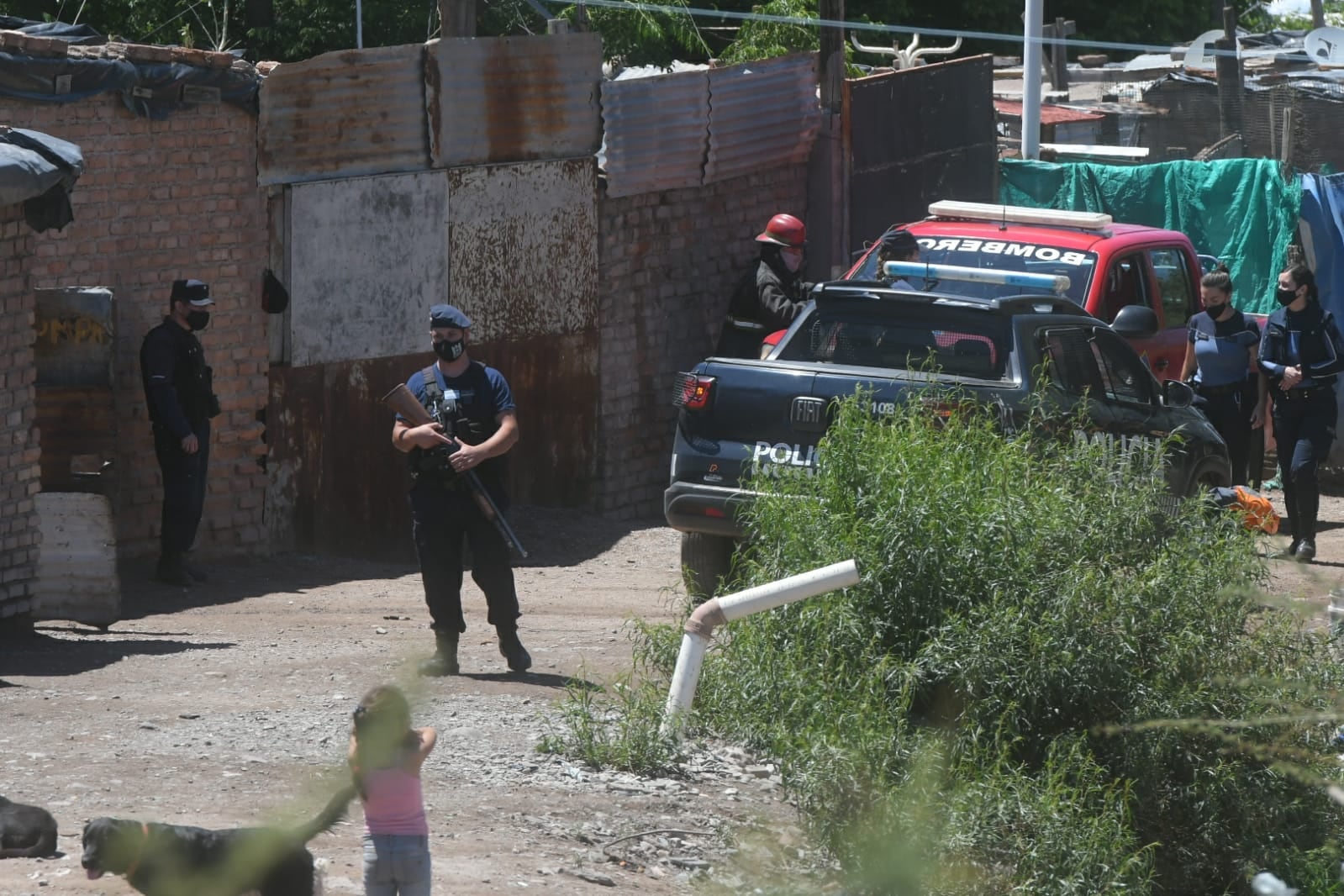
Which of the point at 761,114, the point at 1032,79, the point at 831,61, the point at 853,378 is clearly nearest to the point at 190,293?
the point at 853,378

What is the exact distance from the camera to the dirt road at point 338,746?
5.77 m

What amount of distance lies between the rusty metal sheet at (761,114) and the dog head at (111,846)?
366 inches

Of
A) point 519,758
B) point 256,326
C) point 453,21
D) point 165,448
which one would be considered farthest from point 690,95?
point 519,758

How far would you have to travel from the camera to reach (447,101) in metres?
11.4

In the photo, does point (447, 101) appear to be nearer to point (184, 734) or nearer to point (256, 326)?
point (256, 326)

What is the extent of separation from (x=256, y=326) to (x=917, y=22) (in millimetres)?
22875

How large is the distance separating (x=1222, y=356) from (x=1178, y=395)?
2127mm

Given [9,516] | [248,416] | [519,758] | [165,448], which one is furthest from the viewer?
[248,416]

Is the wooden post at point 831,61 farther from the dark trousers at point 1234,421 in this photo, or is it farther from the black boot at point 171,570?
the black boot at point 171,570

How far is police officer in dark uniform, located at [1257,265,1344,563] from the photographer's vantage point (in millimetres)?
11281

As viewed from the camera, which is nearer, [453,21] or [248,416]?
[248,416]

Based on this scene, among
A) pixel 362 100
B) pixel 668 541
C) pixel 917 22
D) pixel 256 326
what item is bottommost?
pixel 668 541

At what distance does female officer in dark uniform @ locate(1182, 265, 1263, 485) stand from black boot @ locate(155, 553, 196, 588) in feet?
21.1

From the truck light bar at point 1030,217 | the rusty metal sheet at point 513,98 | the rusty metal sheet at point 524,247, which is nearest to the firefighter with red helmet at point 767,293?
the rusty metal sheet at point 524,247
